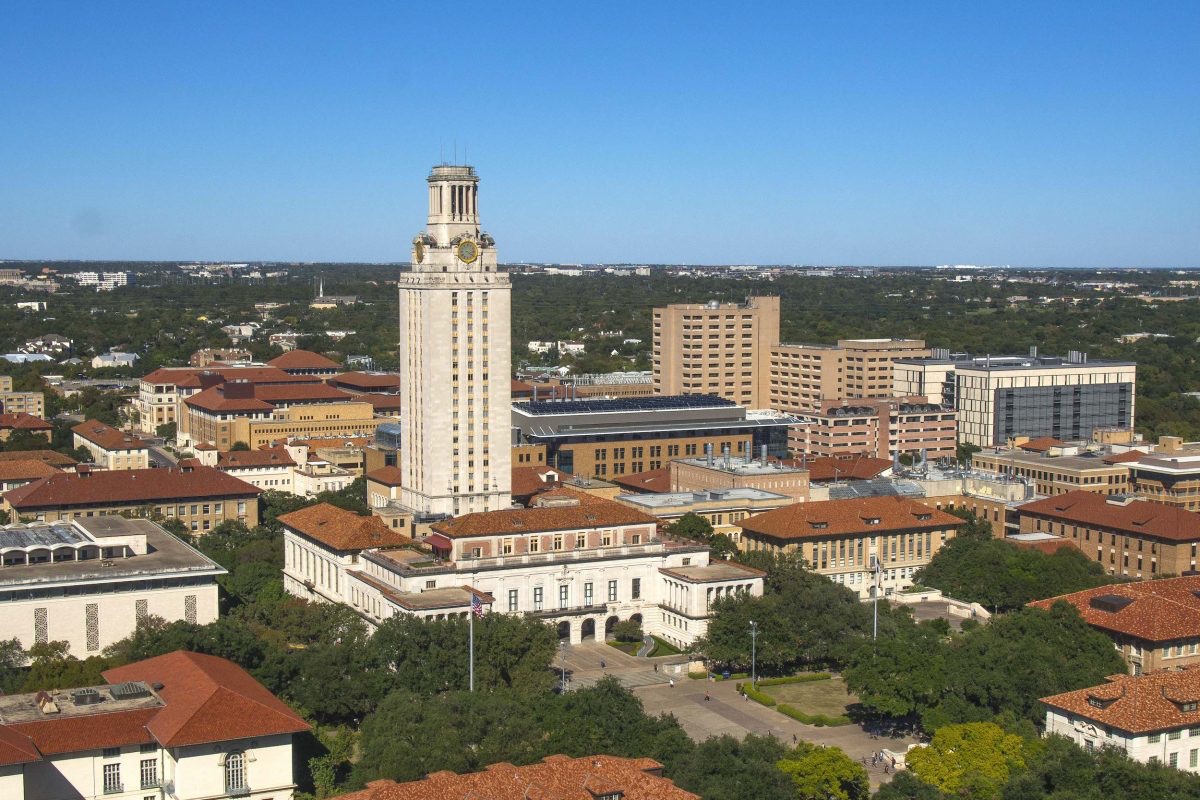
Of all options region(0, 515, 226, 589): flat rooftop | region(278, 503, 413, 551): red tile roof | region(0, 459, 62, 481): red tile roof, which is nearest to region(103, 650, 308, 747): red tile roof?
region(0, 515, 226, 589): flat rooftop

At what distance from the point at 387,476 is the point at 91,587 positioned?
38.1m

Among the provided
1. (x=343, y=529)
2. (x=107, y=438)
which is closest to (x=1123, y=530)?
(x=343, y=529)

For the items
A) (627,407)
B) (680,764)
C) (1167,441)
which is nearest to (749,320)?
(627,407)

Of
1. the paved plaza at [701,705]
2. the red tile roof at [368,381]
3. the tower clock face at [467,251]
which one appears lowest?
the paved plaza at [701,705]

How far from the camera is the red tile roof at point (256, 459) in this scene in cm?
14125

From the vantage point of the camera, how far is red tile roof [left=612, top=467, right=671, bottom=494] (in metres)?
125

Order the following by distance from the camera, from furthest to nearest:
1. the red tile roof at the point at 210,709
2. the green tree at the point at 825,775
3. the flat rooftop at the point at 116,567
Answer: the flat rooftop at the point at 116,567 → the green tree at the point at 825,775 → the red tile roof at the point at 210,709

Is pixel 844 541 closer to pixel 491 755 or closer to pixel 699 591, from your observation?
pixel 699 591

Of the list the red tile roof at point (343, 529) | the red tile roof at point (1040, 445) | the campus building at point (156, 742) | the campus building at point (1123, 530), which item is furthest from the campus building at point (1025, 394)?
the campus building at point (156, 742)

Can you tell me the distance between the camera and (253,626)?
85.0m

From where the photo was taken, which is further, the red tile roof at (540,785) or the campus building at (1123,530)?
the campus building at (1123,530)

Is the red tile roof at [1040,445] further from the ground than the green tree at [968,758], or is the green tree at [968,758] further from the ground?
the red tile roof at [1040,445]

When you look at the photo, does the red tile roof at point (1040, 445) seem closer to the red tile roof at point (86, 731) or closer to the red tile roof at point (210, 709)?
the red tile roof at point (210, 709)

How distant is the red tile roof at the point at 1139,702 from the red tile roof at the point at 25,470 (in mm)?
89306
